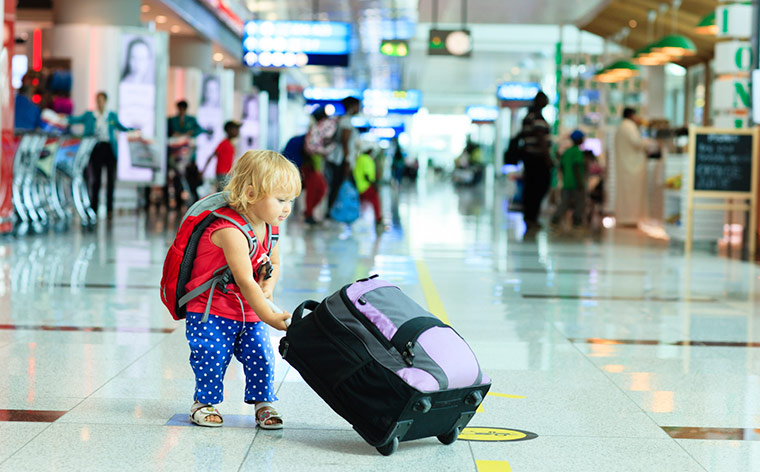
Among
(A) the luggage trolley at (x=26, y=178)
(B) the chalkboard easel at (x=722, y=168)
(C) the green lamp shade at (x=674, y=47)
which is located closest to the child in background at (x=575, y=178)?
(C) the green lamp shade at (x=674, y=47)

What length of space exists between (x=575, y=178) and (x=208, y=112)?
925 cm

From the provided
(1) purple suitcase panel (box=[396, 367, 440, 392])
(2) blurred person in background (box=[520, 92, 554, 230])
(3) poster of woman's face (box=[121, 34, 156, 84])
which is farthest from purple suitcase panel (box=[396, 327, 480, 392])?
(3) poster of woman's face (box=[121, 34, 156, 84])

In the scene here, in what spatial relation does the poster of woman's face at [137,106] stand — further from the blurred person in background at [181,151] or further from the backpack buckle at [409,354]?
the backpack buckle at [409,354]

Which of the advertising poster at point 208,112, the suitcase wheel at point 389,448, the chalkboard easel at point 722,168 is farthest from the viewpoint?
the advertising poster at point 208,112

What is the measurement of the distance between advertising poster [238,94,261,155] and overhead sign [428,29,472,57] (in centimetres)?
955

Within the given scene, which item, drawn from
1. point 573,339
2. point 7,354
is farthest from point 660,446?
point 7,354

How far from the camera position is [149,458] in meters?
3.04

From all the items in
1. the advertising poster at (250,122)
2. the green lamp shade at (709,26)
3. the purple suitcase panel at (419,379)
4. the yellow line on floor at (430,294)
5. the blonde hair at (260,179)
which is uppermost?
the green lamp shade at (709,26)

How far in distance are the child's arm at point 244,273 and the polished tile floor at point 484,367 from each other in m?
0.38

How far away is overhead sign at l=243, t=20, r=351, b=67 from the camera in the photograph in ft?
57.8

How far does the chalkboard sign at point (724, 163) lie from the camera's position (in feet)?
37.6

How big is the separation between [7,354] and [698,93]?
2054cm

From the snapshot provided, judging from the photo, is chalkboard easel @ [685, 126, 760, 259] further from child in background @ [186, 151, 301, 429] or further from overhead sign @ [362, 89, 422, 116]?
overhead sign @ [362, 89, 422, 116]

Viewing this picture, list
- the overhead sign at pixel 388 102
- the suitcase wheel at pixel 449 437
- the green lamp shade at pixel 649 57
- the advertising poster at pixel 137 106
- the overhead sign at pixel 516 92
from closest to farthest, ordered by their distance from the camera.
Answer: the suitcase wheel at pixel 449 437 → the green lamp shade at pixel 649 57 → the advertising poster at pixel 137 106 → the overhead sign at pixel 516 92 → the overhead sign at pixel 388 102
